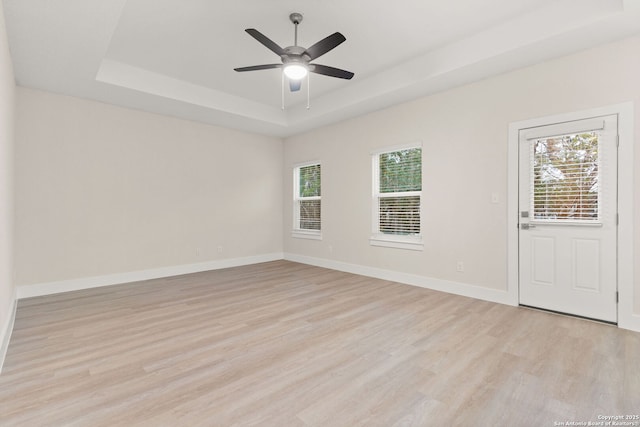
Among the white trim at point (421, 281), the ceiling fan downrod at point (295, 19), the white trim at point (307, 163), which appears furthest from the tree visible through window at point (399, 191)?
the ceiling fan downrod at point (295, 19)

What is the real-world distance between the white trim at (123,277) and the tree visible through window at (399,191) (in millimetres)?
2883

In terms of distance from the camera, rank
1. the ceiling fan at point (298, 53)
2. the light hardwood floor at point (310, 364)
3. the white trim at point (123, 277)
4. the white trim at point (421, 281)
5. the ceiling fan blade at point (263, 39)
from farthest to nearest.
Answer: the white trim at point (123, 277)
the white trim at point (421, 281)
the ceiling fan at point (298, 53)
the ceiling fan blade at point (263, 39)
the light hardwood floor at point (310, 364)

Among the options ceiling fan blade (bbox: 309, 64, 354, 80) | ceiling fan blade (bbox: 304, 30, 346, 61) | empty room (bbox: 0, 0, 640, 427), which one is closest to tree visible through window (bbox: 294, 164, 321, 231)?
empty room (bbox: 0, 0, 640, 427)

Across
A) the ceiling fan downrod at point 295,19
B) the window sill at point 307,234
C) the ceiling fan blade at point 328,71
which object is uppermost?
the ceiling fan downrod at point 295,19

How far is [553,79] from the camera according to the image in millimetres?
3275

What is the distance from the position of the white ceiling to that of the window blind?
93 cm

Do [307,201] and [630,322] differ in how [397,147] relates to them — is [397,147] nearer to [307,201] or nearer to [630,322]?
[307,201]

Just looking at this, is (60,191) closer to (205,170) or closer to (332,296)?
(205,170)

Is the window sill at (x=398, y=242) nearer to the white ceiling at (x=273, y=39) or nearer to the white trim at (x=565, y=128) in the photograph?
the white trim at (x=565, y=128)

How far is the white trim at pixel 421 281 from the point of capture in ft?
12.2

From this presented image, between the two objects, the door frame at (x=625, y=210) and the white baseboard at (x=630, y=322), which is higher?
the door frame at (x=625, y=210)

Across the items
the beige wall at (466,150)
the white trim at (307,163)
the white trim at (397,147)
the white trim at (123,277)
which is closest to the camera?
the beige wall at (466,150)

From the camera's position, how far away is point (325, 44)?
111 inches

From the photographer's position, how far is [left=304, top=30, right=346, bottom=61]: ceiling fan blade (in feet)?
8.82
